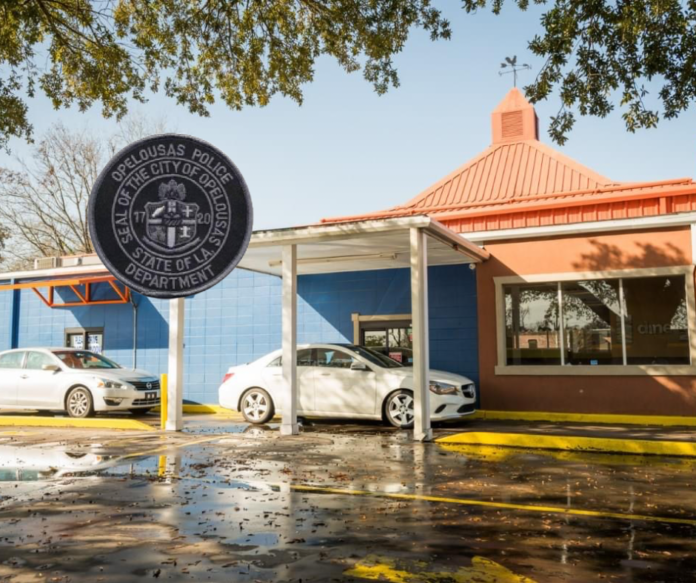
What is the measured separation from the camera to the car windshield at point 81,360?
608 inches

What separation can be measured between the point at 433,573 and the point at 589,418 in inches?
397

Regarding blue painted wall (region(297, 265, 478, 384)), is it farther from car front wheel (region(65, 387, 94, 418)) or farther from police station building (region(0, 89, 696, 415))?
car front wheel (region(65, 387, 94, 418))

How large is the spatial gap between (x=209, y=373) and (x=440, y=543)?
42.9ft

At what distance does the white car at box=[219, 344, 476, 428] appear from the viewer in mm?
12277

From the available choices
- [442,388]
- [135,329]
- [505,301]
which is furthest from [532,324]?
[135,329]

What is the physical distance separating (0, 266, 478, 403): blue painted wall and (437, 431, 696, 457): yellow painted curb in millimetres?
3965

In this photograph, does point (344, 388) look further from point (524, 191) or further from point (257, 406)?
point (524, 191)

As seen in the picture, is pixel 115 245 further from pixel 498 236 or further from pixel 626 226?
pixel 626 226

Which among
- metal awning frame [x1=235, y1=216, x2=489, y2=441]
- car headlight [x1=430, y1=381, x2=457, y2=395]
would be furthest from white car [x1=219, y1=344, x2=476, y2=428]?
metal awning frame [x1=235, y1=216, x2=489, y2=441]

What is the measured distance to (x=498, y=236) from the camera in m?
14.6

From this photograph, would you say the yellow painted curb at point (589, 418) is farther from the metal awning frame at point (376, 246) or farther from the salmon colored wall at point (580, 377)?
the metal awning frame at point (376, 246)

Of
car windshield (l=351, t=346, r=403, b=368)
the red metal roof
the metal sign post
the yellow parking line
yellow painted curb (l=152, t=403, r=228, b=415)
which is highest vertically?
the red metal roof

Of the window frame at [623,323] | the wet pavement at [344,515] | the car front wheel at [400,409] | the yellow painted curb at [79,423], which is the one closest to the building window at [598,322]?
the window frame at [623,323]

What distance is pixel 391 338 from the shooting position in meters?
15.8
